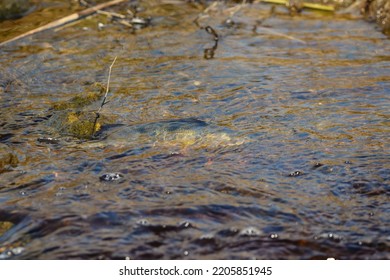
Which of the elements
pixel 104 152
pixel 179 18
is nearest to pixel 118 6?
pixel 179 18

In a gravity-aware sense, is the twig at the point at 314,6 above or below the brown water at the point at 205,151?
above

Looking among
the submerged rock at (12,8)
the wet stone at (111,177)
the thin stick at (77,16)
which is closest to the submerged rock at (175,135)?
the wet stone at (111,177)

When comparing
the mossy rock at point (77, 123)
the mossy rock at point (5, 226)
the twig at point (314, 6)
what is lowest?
the mossy rock at point (5, 226)

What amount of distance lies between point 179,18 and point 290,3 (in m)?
1.36

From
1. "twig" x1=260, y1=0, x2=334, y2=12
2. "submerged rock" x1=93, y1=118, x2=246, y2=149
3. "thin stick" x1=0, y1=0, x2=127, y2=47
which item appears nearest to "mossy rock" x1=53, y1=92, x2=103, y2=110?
"submerged rock" x1=93, y1=118, x2=246, y2=149

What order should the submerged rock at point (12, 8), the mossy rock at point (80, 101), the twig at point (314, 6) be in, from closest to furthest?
the mossy rock at point (80, 101)
the submerged rock at point (12, 8)
the twig at point (314, 6)

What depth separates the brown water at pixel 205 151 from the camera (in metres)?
3.06

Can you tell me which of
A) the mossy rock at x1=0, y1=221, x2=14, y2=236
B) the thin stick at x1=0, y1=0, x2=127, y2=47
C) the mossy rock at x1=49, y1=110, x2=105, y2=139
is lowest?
the mossy rock at x1=0, y1=221, x2=14, y2=236

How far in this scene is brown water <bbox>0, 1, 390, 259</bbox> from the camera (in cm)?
306

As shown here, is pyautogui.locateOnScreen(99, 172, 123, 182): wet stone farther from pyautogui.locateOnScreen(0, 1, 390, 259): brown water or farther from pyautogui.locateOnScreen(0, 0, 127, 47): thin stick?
pyautogui.locateOnScreen(0, 0, 127, 47): thin stick

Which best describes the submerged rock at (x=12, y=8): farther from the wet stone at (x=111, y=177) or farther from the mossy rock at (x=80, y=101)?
the wet stone at (x=111, y=177)

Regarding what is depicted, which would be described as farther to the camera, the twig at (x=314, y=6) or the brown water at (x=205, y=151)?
the twig at (x=314, y=6)

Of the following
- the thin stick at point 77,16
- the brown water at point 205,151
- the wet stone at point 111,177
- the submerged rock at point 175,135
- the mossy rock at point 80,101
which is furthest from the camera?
the thin stick at point 77,16

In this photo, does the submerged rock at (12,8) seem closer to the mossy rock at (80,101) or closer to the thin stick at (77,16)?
the thin stick at (77,16)
